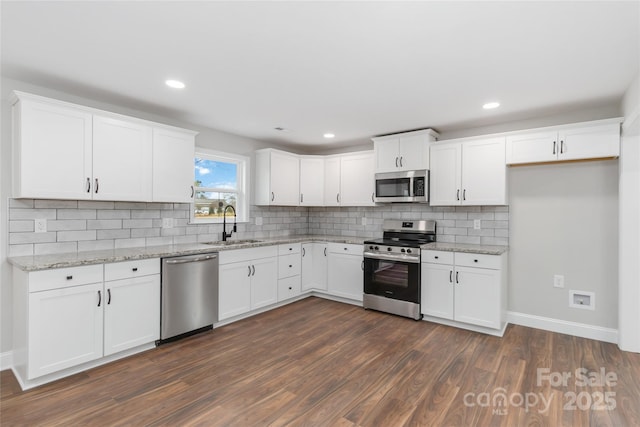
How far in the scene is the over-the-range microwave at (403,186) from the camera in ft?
13.6

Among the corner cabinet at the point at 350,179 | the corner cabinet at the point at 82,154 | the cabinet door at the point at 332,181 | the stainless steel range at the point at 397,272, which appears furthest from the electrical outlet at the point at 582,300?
the corner cabinet at the point at 82,154

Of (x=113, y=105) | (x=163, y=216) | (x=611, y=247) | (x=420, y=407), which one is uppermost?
(x=113, y=105)

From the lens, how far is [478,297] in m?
3.49

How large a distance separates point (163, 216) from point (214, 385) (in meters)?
2.05

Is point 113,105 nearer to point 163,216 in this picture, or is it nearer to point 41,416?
point 163,216

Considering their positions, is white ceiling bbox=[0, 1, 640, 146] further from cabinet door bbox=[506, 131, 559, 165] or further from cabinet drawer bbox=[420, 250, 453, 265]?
cabinet drawer bbox=[420, 250, 453, 265]

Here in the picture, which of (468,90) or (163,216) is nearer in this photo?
(468,90)

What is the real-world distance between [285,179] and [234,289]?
6.14 ft

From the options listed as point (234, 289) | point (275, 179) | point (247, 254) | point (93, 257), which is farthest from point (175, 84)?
point (234, 289)

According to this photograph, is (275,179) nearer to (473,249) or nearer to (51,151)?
(51,151)

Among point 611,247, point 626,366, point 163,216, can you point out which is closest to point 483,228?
point 611,247

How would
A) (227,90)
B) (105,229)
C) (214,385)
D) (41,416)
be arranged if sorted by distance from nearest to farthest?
(41,416)
(214,385)
(227,90)
(105,229)

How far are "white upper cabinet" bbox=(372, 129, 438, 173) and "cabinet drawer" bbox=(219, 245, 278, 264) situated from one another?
187 cm

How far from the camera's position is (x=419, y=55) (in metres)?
2.24
